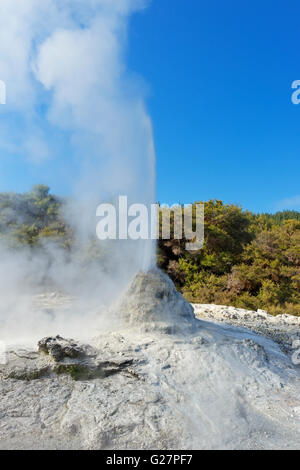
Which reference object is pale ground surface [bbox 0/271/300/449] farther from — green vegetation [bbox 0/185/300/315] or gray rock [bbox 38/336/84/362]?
green vegetation [bbox 0/185/300/315]

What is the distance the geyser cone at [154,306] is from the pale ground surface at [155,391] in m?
0.01

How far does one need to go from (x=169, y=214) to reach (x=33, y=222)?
18.2ft

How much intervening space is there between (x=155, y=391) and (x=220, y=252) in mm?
10241

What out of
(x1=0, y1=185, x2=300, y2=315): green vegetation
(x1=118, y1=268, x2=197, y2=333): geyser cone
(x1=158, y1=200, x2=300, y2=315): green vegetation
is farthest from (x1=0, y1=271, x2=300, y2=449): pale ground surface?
(x1=158, y1=200, x2=300, y2=315): green vegetation

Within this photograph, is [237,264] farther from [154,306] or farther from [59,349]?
[59,349]

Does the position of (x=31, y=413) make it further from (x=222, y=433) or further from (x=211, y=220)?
(x=211, y=220)

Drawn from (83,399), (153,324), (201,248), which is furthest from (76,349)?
(201,248)

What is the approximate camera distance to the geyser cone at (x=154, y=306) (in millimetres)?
4098

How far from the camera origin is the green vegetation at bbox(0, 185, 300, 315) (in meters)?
11.2

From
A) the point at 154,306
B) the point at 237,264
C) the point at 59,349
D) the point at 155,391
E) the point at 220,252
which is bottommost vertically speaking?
the point at 155,391

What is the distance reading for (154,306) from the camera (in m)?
4.21

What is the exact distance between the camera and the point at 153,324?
405 centimetres

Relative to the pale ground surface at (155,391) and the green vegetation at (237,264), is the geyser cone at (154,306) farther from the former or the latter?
the green vegetation at (237,264)

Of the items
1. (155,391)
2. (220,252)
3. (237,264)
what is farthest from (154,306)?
(220,252)
